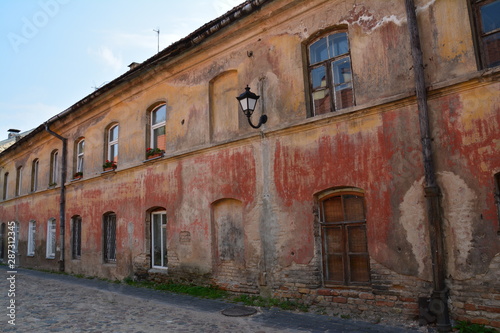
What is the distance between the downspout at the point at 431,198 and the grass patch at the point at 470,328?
156mm

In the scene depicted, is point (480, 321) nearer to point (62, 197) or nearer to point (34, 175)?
point (62, 197)

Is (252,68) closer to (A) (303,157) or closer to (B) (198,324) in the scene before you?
(A) (303,157)

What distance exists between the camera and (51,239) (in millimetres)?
17484

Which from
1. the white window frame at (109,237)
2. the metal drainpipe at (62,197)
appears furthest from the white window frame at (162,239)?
the metal drainpipe at (62,197)

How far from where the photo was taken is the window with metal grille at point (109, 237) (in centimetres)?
1348

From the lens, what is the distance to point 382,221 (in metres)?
6.84

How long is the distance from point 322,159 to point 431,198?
221 centimetres

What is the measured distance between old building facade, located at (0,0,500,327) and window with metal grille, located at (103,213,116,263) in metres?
0.14

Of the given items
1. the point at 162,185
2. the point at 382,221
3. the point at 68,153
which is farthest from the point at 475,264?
the point at 68,153

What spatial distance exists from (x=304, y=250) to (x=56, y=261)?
12992mm

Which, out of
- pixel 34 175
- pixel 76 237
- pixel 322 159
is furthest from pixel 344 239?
pixel 34 175

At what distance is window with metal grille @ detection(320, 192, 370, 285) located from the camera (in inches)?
287

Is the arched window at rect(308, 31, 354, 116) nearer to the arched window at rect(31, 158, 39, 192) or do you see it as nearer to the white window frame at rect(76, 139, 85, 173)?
the white window frame at rect(76, 139, 85, 173)

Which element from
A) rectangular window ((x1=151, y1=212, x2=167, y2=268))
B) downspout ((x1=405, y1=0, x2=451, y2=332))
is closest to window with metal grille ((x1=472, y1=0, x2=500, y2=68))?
downspout ((x1=405, y1=0, x2=451, y2=332))
